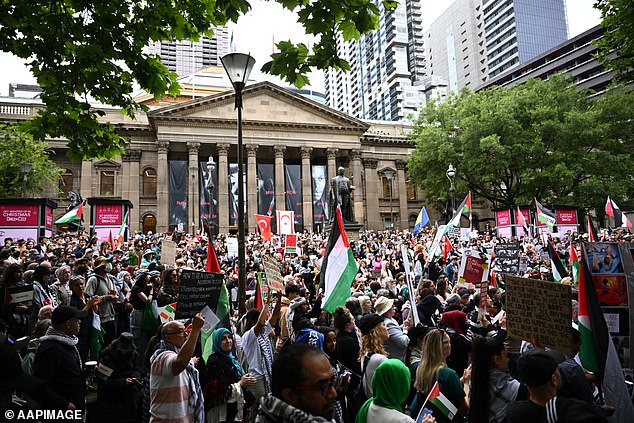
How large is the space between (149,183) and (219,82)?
3290cm

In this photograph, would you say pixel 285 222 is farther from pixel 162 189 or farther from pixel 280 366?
pixel 162 189

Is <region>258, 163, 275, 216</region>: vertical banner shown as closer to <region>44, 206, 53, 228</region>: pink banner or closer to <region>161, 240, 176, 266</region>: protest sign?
<region>44, 206, 53, 228</region>: pink banner

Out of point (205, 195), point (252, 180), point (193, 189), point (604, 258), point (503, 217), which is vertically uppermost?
point (252, 180)

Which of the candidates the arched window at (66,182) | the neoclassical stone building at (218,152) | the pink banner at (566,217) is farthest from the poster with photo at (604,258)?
the arched window at (66,182)

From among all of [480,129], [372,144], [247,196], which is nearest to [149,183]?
[247,196]

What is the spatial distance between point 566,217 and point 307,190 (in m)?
23.4

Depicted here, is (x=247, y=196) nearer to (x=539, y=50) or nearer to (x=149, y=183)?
(x=149, y=183)

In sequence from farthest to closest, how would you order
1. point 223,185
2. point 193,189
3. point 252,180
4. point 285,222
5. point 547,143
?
Result: point 252,180 → point 223,185 → point 193,189 → point 547,143 → point 285,222

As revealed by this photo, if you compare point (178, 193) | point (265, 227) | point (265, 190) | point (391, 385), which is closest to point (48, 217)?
point (265, 227)

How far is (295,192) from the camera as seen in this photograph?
143 ft

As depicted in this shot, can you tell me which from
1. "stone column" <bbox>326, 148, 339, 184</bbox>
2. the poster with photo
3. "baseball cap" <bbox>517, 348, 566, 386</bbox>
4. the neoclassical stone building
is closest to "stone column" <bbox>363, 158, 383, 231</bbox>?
the neoclassical stone building

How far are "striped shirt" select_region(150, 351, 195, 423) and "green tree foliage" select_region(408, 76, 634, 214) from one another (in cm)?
3598

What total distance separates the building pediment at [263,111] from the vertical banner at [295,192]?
4.87m

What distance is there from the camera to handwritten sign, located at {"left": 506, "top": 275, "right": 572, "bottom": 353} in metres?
3.91
